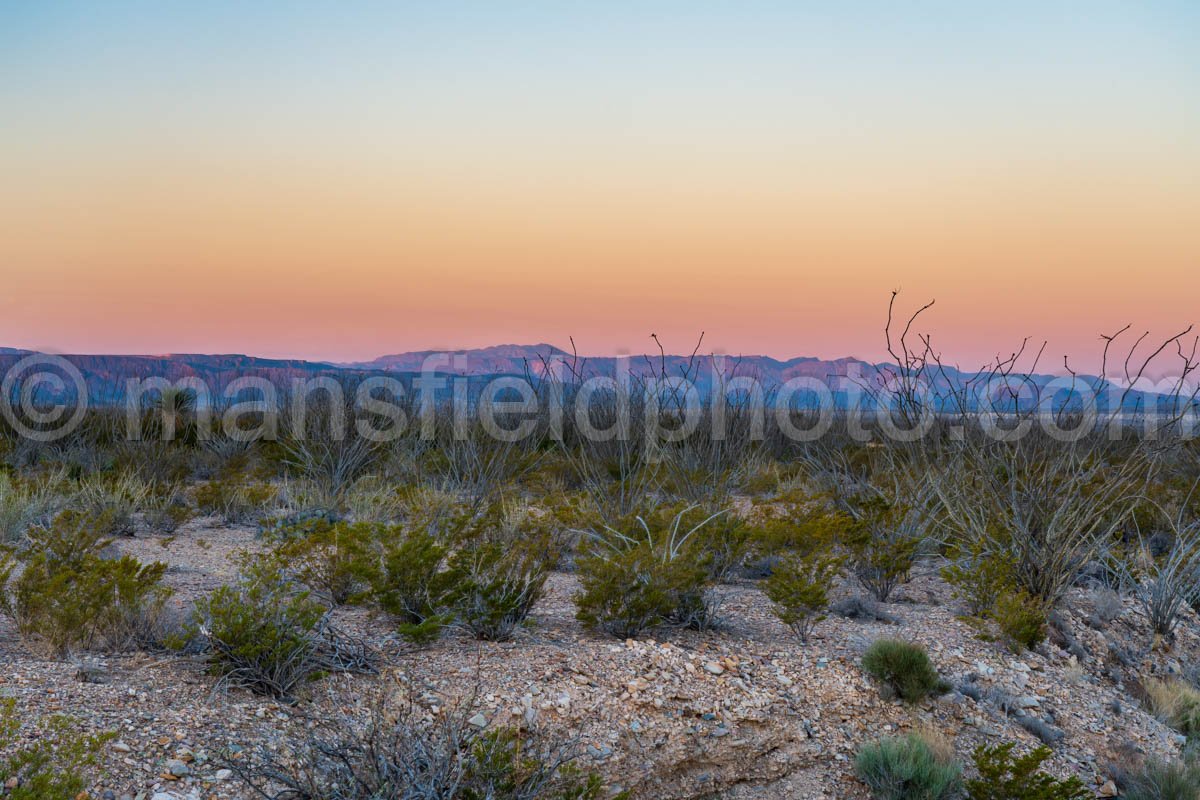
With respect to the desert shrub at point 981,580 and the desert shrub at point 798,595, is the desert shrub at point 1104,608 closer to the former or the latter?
the desert shrub at point 981,580

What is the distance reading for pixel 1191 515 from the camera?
1094cm

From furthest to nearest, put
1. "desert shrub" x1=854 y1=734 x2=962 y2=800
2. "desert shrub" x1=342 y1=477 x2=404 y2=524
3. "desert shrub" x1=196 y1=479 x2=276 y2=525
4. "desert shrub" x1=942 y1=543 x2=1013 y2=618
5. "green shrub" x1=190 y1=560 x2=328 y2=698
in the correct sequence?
"desert shrub" x1=196 y1=479 x2=276 y2=525
"desert shrub" x1=342 y1=477 x2=404 y2=524
"desert shrub" x1=942 y1=543 x2=1013 y2=618
"desert shrub" x1=854 y1=734 x2=962 y2=800
"green shrub" x1=190 y1=560 x2=328 y2=698

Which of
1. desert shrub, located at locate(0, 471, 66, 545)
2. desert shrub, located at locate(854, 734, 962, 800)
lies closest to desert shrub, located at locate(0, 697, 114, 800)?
desert shrub, located at locate(854, 734, 962, 800)

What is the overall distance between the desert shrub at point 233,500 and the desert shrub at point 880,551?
722 centimetres

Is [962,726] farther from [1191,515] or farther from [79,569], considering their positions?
[1191,515]

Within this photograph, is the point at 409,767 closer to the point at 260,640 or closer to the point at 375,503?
the point at 260,640

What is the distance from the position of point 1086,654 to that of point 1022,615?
91 centimetres

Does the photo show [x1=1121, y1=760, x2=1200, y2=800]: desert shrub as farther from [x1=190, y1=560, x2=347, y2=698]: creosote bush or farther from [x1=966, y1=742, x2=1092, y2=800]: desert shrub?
[x1=190, y1=560, x2=347, y2=698]: creosote bush

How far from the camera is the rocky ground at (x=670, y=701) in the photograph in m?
4.15

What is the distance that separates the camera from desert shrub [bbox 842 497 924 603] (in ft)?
25.2

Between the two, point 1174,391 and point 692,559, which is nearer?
point 692,559

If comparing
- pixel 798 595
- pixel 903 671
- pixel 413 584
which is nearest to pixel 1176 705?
pixel 903 671

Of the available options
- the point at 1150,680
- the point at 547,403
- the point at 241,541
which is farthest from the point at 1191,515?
the point at 241,541

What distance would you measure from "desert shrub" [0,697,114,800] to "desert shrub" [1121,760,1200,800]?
5562mm
